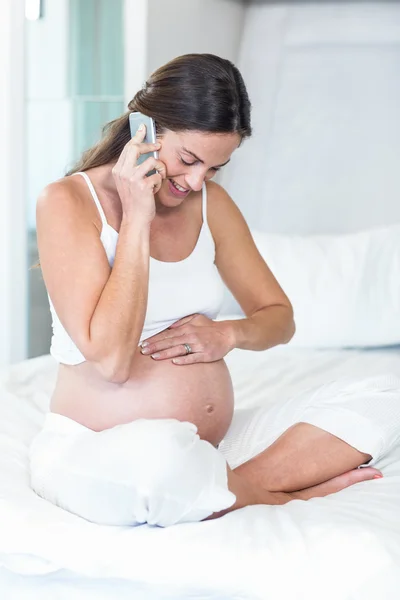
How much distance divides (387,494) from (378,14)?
85.9 inches

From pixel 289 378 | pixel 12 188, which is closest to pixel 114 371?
pixel 289 378

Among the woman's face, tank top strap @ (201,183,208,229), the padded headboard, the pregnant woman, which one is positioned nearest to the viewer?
the pregnant woman

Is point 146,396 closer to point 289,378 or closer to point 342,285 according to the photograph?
point 289,378

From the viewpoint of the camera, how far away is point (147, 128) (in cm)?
157

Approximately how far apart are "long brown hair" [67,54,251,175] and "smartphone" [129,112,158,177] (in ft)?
0.06

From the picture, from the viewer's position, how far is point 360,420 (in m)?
1.58

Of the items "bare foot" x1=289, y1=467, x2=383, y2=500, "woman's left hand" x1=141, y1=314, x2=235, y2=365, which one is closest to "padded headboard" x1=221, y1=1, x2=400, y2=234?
"woman's left hand" x1=141, y1=314, x2=235, y2=365

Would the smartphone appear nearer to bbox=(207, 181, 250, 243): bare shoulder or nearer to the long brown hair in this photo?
the long brown hair

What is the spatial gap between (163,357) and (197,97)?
0.45m

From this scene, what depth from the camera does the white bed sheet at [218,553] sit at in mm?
1190

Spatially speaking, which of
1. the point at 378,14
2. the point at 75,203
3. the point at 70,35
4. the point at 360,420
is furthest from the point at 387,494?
the point at 378,14

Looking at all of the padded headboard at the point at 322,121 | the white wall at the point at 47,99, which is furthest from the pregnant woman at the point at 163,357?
the padded headboard at the point at 322,121

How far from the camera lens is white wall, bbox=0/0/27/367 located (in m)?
2.61

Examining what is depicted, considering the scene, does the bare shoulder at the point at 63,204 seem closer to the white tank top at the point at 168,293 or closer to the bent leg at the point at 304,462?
the white tank top at the point at 168,293
